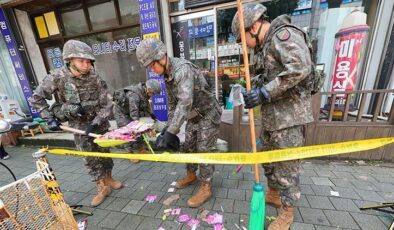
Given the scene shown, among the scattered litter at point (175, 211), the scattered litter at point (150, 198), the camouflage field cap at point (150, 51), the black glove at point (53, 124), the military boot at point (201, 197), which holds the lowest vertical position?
the scattered litter at point (150, 198)

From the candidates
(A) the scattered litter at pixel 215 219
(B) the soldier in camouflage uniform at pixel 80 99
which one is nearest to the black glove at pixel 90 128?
(B) the soldier in camouflage uniform at pixel 80 99

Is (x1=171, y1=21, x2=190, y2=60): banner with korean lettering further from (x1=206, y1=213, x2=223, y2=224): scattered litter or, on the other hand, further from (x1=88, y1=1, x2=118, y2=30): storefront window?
(x1=206, y1=213, x2=223, y2=224): scattered litter

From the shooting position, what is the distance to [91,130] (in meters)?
2.47

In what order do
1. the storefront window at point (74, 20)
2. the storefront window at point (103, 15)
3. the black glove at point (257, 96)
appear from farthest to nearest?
the storefront window at point (74, 20) → the storefront window at point (103, 15) → the black glove at point (257, 96)

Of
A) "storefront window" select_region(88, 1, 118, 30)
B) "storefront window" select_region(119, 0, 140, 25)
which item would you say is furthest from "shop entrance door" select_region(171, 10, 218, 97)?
"storefront window" select_region(88, 1, 118, 30)

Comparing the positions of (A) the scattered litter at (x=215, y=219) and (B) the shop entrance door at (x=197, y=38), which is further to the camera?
(B) the shop entrance door at (x=197, y=38)

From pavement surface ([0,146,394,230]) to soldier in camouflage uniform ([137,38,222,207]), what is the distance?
368 millimetres

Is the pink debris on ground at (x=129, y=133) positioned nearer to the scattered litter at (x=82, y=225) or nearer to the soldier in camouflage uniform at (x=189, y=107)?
the soldier in camouflage uniform at (x=189, y=107)

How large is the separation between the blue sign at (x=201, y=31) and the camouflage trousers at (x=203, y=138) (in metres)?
3.15

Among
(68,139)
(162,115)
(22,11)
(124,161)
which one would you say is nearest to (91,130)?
(124,161)

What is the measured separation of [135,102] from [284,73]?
9.22ft

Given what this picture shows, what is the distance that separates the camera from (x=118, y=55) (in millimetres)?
5688

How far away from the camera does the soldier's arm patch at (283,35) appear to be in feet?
5.06

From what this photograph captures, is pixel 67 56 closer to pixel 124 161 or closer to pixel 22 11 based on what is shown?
pixel 124 161
